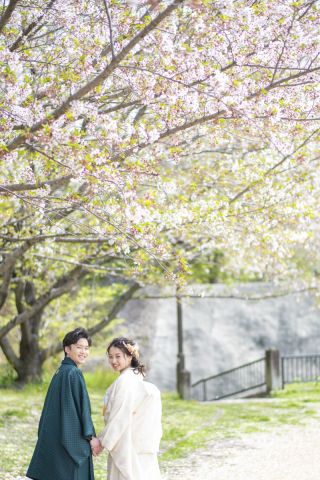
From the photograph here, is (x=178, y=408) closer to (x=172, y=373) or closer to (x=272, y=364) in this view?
(x=272, y=364)

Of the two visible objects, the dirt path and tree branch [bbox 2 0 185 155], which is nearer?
tree branch [bbox 2 0 185 155]

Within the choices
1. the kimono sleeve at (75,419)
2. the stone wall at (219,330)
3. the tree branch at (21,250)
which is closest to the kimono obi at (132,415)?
the kimono sleeve at (75,419)

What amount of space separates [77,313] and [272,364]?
20.8 feet

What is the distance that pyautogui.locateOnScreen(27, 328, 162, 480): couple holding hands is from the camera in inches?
145

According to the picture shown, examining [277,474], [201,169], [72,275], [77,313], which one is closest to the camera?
[277,474]

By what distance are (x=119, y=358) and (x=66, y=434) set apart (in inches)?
27.2

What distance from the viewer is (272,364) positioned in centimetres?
1553

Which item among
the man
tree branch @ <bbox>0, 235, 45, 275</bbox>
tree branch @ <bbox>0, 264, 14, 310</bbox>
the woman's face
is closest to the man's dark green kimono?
the man

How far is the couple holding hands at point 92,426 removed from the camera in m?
3.69

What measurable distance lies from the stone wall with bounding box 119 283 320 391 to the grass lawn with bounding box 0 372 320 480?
14.0 ft

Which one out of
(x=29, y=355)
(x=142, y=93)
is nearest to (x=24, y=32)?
(x=142, y=93)

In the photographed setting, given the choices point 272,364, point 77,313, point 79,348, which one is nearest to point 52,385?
point 79,348

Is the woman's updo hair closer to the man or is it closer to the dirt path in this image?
the man

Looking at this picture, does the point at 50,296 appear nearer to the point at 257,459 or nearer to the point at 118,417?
the point at 257,459
